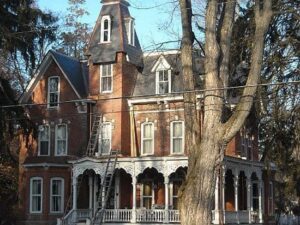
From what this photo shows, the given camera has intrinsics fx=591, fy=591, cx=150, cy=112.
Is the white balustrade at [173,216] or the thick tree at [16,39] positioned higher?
the thick tree at [16,39]

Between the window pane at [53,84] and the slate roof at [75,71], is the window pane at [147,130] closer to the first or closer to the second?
the slate roof at [75,71]

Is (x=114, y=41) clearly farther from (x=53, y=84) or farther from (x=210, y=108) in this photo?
(x=210, y=108)

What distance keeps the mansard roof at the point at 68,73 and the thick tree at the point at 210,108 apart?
74.9ft

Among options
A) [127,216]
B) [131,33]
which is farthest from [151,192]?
[131,33]

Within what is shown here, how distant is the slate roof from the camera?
3703 centimetres

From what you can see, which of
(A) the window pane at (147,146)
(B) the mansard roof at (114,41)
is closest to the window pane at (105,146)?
(A) the window pane at (147,146)

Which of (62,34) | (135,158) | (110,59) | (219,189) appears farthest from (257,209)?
(62,34)

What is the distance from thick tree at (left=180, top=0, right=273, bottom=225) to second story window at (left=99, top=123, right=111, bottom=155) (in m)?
21.1

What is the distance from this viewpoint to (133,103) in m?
35.3

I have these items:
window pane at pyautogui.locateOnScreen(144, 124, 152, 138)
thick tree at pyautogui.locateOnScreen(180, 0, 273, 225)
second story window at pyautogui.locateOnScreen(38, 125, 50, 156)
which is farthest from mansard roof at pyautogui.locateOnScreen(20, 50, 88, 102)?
thick tree at pyautogui.locateOnScreen(180, 0, 273, 225)

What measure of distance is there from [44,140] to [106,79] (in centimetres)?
576

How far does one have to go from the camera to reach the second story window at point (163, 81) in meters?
35.0

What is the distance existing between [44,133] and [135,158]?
848 centimetres

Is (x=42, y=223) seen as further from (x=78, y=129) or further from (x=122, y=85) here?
(x=122, y=85)
